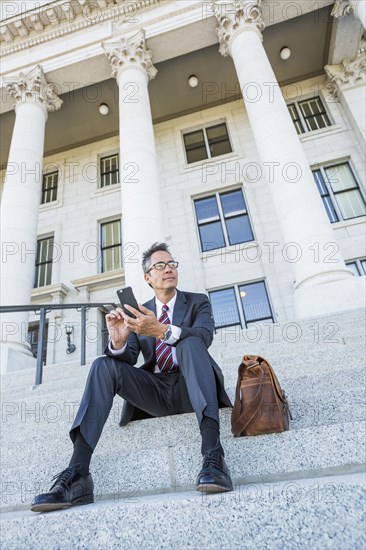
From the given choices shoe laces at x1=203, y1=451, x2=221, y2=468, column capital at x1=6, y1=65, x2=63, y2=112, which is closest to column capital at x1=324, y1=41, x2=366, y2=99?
column capital at x1=6, y1=65, x2=63, y2=112

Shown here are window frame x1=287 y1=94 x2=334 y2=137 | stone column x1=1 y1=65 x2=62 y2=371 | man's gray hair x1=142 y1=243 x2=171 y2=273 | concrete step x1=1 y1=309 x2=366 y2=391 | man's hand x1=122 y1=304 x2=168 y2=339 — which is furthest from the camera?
window frame x1=287 y1=94 x2=334 y2=137

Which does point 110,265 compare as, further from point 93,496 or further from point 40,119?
point 93,496

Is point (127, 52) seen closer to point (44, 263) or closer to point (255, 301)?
point (44, 263)

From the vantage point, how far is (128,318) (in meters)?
2.11

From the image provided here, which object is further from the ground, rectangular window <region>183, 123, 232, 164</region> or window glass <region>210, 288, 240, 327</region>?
rectangular window <region>183, 123, 232, 164</region>

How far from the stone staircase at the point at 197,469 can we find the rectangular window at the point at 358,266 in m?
6.87

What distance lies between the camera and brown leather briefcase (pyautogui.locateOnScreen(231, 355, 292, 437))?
6.25ft

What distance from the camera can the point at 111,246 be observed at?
11.9 metres

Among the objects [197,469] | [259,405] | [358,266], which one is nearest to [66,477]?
[197,469]

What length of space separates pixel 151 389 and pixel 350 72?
1328 cm

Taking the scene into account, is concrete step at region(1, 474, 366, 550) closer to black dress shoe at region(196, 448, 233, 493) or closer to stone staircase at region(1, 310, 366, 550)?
stone staircase at region(1, 310, 366, 550)

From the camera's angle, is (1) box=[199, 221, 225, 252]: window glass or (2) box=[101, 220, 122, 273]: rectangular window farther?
(2) box=[101, 220, 122, 273]: rectangular window

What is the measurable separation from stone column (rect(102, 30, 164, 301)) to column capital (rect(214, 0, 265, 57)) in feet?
6.79

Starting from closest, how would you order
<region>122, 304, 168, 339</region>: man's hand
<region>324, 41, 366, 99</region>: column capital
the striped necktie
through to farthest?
1. <region>122, 304, 168, 339</region>: man's hand
2. the striped necktie
3. <region>324, 41, 366, 99</region>: column capital
